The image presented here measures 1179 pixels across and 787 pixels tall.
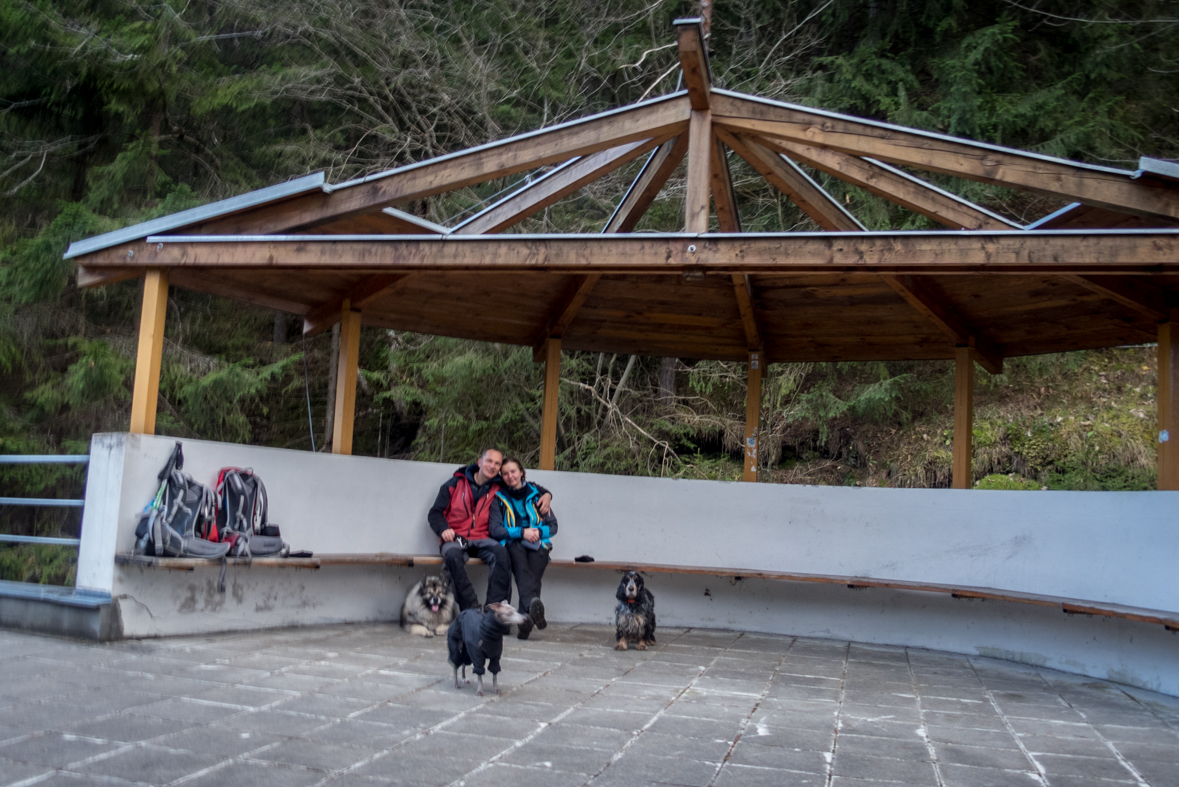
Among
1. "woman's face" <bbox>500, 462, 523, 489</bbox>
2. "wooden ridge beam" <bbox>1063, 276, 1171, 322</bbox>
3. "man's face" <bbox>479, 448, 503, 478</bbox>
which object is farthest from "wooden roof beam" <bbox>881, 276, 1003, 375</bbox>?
"man's face" <bbox>479, 448, 503, 478</bbox>

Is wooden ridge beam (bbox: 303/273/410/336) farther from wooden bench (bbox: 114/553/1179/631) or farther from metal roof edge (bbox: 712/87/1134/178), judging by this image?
metal roof edge (bbox: 712/87/1134/178)

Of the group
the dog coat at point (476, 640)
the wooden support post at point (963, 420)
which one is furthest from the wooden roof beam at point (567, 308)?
the dog coat at point (476, 640)

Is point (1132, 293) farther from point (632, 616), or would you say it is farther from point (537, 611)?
point (537, 611)

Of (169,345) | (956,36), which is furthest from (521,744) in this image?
(956,36)

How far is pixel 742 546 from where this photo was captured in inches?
321

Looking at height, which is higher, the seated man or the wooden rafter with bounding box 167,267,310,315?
the wooden rafter with bounding box 167,267,310,315

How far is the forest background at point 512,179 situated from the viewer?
1086 cm

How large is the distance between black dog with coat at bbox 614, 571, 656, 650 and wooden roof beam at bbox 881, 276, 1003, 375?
309 centimetres

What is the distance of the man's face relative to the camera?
7066 mm

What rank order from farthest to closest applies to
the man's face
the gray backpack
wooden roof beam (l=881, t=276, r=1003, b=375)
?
wooden roof beam (l=881, t=276, r=1003, b=375) < the man's face < the gray backpack

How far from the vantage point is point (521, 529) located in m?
7.13

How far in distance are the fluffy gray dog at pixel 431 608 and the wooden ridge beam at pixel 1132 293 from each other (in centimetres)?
497

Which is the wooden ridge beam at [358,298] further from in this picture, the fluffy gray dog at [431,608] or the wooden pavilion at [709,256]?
the fluffy gray dog at [431,608]

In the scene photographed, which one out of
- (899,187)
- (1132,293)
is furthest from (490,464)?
(1132,293)
